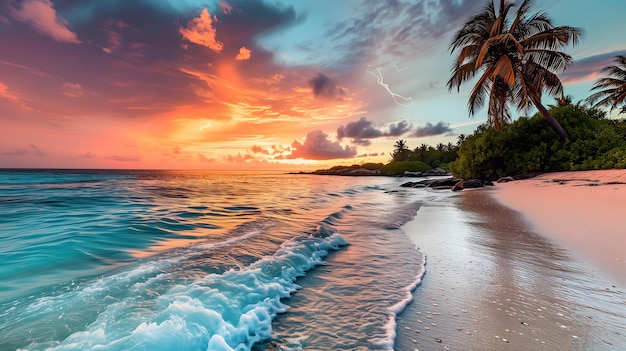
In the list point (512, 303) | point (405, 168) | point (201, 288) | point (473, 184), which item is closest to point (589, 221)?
point (512, 303)

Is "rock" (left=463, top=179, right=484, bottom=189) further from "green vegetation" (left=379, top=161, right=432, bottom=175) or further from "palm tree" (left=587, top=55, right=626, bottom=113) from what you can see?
"green vegetation" (left=379, top=161, right=432, bottom=175)

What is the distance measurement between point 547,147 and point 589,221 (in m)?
17.8

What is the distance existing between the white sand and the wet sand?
13.3 inches

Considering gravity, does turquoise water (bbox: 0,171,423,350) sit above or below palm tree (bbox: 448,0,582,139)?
below

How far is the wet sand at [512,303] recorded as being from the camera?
2.37 m

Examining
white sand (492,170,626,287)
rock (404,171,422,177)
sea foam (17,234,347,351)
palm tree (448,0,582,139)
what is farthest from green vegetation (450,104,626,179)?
rock (404,171,422,177)

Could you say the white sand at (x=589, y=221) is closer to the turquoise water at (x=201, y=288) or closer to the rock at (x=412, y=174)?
the turquoise water at (x=201, y=288)

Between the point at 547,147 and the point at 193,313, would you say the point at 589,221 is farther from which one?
the point at 547,147

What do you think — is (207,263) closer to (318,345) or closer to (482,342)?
(318,345)

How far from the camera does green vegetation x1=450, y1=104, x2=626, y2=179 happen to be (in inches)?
645

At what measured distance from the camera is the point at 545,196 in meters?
11.1

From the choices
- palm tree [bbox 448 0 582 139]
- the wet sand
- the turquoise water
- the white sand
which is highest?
palm tree [bbox 448 0 582 139]

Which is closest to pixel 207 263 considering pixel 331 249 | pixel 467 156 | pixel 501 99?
pixel 331 249

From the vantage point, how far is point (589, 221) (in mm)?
6457
